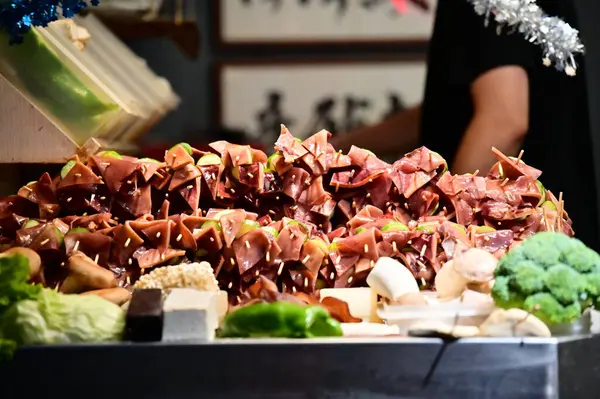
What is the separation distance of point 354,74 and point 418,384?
11.1 feet

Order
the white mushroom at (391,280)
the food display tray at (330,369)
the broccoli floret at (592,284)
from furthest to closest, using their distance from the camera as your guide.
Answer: the white mushroom at (391,280) < the broccoli floret at (592,284) < the food display tray at (330,369)

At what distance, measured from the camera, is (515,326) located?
4.17 ft

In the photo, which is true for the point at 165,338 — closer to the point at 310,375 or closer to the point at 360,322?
the point at 310,375

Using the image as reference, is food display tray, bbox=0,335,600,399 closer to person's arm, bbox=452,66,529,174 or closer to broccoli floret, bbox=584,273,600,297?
broccoli floret, bbox=584,273,600,297

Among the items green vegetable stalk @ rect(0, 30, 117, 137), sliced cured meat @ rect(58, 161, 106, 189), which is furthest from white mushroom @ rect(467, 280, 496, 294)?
green vegetable stalk @ rect(0, 30, 117, 137)

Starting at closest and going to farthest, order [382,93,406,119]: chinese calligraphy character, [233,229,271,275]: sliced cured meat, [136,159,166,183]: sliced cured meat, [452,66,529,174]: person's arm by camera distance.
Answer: [233,229,271,275]: sliced cured meat < [136,159,166,183]: sliced cured meat < [452,66,529,174]: person's arm < [382,93,406,119]: chinese calligraphy character

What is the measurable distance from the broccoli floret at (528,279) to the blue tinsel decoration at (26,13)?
0.89 m

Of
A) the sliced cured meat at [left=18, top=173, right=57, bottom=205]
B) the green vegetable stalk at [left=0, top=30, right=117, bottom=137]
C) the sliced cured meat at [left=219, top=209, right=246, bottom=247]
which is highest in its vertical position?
the green vegetable stalk at [left=0, top=30, right=117, bottom=137]

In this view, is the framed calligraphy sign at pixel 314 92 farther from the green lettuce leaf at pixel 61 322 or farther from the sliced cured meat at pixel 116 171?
the green lettuce leaf at pixel 61 322

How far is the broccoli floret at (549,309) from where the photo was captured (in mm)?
1306

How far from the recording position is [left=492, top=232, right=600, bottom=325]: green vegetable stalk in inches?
51.7

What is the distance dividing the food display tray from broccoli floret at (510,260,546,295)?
0.29 ft

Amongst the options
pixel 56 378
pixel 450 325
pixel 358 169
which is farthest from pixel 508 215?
pixel 56 378

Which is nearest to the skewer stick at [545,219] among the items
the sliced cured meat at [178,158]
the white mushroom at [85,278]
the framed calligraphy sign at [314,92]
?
the sliced cured meat at [178,158]
